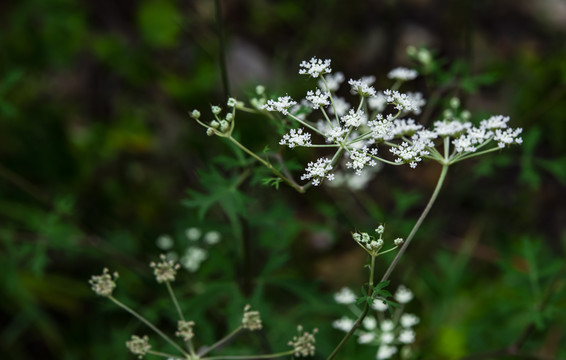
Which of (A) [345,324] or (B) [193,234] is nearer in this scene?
(A) [345,324]

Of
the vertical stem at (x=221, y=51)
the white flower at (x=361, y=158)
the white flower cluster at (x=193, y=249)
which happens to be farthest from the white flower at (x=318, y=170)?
the white flower cluster at (x=193, y=249)

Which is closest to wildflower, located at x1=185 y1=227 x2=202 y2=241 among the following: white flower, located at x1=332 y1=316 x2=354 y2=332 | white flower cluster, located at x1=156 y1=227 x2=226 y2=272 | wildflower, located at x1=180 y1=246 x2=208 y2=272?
white flower cluster, located at x1=156 y1=227 x2=226 y2=272

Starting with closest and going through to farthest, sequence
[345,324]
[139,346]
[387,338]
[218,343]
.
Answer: [139,346] < [218,343] < [387,338] < [345,324]

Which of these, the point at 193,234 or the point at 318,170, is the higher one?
the point at 193,234

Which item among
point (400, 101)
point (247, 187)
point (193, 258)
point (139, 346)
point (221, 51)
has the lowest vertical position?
point (139, 346)

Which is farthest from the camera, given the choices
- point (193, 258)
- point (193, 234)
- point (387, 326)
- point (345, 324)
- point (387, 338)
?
point (193, 234)

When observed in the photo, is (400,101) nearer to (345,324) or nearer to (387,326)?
(387,326)

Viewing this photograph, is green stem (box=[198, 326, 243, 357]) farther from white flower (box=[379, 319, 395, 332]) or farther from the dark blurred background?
white flower (box=[379, 319, 395, 332])

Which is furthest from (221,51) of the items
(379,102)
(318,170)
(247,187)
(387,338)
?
(387,338)

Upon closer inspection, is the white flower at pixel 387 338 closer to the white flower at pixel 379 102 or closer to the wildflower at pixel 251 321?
the wildflower at pixel 251 321
